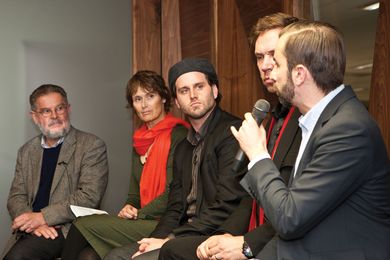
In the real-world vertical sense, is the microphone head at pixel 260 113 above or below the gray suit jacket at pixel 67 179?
above

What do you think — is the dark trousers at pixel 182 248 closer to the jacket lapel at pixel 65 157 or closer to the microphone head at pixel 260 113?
the microphone head at pixel 260 113

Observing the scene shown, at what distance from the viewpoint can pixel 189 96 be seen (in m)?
2.83

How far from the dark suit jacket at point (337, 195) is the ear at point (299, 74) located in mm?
134

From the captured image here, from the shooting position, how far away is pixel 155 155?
10.8 feet

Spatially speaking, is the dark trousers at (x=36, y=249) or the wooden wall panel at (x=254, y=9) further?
the dark trousers at (x=36, y=249)

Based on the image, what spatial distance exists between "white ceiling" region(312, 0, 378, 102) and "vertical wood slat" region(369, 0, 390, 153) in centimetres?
4

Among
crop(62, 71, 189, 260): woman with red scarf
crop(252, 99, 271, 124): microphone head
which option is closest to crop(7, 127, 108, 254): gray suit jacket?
crop(62, 71, 189, 260): woman with red scarf

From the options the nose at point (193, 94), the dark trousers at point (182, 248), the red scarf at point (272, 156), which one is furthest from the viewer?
the nose at point (193, 94)

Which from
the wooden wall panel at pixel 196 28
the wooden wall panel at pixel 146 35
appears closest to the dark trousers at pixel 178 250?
the wooden wall panel at pixel 196 28

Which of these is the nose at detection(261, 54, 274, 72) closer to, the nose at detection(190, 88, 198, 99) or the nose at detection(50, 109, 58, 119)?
the nose at detection(190, 88, 198, 99)

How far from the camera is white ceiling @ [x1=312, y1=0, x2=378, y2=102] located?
2.44 meters

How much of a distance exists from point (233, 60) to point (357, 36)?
1.07 metres

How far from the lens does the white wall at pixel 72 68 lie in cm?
424

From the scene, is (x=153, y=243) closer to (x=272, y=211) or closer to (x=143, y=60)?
(x=272, y=211)
